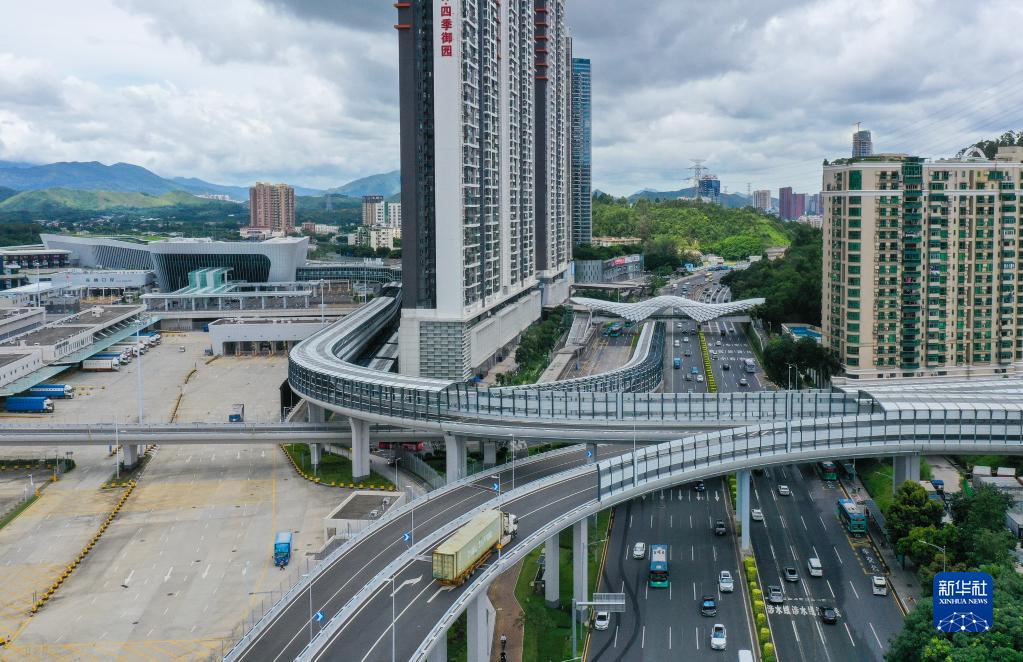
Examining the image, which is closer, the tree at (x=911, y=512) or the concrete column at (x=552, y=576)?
the concrete column at (x=552, y=576)

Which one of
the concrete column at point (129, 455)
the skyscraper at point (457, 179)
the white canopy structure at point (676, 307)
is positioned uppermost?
the skyscraper at point (457, 179)

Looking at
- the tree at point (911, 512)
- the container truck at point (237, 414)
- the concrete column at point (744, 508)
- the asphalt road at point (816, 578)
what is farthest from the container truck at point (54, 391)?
the tree at point (911, 512)

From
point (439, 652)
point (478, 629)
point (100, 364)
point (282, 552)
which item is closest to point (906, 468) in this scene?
point (478, 629)

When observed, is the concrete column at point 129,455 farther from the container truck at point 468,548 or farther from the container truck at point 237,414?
the container truck at point 468,548

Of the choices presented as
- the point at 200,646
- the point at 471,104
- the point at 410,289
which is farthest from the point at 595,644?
the point at 471,104

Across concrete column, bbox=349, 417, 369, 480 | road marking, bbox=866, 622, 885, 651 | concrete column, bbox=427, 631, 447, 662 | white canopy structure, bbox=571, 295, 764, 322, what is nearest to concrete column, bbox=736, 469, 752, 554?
road marking, bbox=866, 622, 885, 651

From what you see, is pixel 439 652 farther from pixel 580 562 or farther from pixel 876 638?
pixel 876 638
